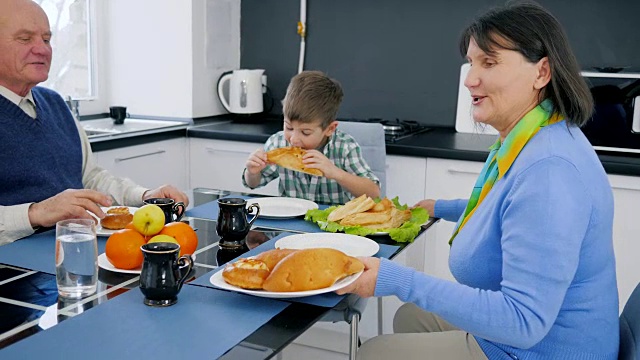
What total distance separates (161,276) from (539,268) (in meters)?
0.64

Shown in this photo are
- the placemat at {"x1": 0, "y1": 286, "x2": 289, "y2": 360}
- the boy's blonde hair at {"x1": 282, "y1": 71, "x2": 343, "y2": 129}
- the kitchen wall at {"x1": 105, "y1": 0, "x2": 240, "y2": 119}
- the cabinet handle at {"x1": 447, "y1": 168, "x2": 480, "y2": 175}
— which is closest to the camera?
the placemat at {"x1": 0, "y1": 286, "x2": 289, "y2": 360}

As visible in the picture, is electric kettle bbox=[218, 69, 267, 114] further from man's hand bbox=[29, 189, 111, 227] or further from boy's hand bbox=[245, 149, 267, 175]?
man's hand bbox=[29, 189, 111, 227]

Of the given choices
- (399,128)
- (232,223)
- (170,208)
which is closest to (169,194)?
(170,208)

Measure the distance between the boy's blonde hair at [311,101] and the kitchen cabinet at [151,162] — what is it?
94cm

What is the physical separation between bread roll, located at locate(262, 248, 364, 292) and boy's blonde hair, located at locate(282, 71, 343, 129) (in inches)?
39.3

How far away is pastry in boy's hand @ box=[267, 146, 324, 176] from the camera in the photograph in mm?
2070

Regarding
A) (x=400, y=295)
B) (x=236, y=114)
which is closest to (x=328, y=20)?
(x=236, y=114)

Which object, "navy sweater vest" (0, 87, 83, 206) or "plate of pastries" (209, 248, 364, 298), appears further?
"navy sweater vest" (0, 87, 83, 206)

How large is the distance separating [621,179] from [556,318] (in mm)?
1439

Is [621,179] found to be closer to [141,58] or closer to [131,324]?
[131,324]

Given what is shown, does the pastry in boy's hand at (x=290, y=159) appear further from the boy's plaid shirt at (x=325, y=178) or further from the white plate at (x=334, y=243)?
the white plate at (x=334, y=243)

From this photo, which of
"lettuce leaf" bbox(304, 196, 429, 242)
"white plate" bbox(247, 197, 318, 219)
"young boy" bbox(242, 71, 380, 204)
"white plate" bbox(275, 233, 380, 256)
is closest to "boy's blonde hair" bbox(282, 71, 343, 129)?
"young boy" bbox(242, 71, 380, 204)

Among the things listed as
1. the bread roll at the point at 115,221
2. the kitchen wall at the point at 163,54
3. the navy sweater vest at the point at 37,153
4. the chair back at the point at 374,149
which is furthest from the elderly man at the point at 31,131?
the kitchen wall at the point at 163,54

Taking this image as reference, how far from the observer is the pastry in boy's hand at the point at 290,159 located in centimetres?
207
